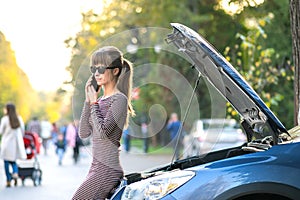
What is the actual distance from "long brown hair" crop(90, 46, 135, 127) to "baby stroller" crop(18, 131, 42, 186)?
9.64 metres

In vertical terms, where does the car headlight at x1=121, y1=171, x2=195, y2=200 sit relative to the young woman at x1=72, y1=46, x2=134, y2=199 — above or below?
below

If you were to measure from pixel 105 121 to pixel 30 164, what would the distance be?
9.97 metres

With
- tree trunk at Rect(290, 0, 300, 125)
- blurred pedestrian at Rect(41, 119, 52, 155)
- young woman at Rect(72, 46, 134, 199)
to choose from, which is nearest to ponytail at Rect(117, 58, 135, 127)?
young woman at Rect(72, 46, 134, 199)

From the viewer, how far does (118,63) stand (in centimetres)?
571

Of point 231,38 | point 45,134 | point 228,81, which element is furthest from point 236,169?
point 45,134

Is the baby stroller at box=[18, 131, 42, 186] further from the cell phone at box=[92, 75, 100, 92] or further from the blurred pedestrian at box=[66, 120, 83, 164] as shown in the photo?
the cell phone at box=[92, 75, 100, 92]

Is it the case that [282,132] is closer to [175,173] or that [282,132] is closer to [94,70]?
[175,173]

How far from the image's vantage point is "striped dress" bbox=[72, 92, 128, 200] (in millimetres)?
5430

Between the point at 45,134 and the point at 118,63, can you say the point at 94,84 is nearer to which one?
the point at 118,63

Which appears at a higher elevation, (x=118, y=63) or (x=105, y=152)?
(x=118, y=63)

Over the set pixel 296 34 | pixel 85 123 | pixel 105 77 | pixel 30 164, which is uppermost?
pixel 296 34

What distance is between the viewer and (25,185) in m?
15.4

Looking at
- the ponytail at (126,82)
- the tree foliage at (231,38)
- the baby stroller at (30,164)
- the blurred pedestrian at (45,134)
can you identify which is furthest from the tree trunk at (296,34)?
the blurred pedestrian at (45,134)

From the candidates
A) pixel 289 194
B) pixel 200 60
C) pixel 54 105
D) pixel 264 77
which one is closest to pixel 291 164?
pixel 289 194
